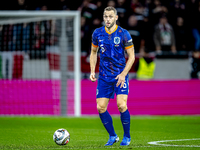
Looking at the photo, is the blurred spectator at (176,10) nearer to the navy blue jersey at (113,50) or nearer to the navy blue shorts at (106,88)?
the navy blue jersey at (113,50)

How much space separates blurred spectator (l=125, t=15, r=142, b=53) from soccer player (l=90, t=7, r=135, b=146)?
8.77 m

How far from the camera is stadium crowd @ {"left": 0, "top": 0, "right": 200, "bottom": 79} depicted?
14758mm

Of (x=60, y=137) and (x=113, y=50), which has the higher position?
(x=113, y=50)

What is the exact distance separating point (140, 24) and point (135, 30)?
1.64 feet

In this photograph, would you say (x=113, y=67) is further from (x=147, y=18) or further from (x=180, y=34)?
(x=180, y=34)

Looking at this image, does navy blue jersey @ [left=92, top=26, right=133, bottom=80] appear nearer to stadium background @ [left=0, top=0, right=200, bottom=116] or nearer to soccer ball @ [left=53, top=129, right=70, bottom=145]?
soccer ball @ [left=53, top=129, right=70, bottom=145]

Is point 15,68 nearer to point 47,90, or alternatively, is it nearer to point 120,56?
point 47,90

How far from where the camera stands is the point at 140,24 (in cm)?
1625

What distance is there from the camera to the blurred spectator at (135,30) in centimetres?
1571

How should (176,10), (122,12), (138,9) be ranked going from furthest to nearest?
(176,10) < (138,9) < (122,12)

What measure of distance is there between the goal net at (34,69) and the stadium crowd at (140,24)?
4 cm

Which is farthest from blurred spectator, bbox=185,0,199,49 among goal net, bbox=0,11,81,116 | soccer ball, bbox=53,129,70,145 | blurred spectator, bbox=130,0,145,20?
soccer ball, bbox=53,129,70,145

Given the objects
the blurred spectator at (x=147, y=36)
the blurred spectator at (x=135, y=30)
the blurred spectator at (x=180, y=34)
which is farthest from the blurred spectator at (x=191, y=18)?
the blurred spectator at (x=135, y=30)

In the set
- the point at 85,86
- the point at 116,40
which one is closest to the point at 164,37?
the point at 85,86
